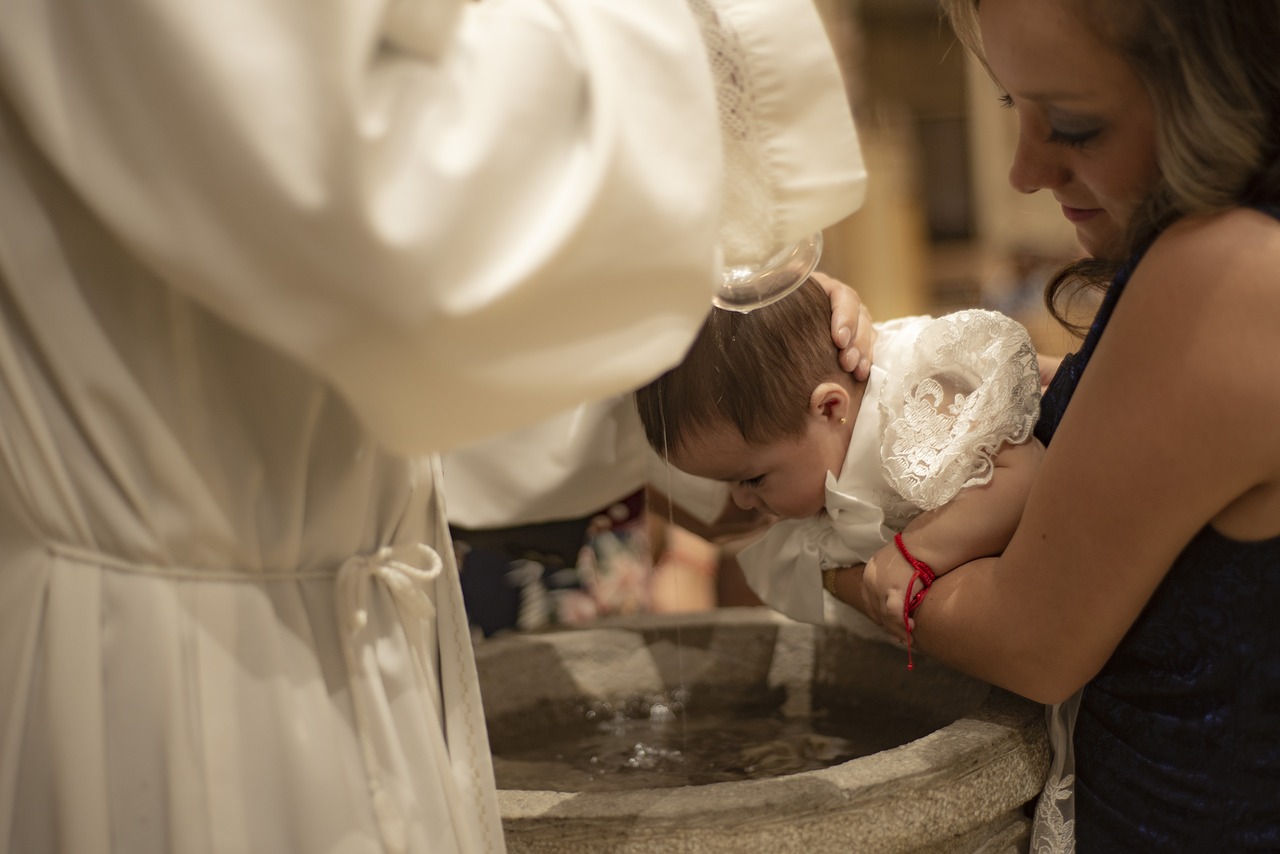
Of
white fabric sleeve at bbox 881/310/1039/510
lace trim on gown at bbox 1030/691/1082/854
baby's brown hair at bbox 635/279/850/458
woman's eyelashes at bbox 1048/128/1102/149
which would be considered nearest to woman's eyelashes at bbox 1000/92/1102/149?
woman's eyelashes at bbox 1048/128/1102/149

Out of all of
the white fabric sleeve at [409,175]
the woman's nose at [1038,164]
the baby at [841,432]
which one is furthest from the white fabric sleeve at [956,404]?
the white fabric sleeve at [409,175]

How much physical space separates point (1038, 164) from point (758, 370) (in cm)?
58

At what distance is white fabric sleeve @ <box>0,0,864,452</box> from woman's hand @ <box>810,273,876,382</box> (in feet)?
3.19

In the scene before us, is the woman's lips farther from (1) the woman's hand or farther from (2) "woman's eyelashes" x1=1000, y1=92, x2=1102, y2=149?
(1) the woman's hand

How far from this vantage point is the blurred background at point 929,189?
7.37m

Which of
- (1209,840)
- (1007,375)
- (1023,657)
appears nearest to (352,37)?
(1023,657)

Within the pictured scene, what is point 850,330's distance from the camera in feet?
6.50

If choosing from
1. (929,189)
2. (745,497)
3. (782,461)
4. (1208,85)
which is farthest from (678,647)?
(929,189)

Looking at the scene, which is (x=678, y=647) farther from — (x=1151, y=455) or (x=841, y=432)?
(x=1151, y=455)

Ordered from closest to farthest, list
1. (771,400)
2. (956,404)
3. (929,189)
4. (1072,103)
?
(1072,103) < (956,404) < (771,400) < (929,189)

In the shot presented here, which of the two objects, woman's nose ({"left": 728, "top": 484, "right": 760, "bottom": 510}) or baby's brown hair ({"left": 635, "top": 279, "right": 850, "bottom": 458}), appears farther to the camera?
woman's nose ({"left": 728, "top": 484, "right": 760, "bottom": 510})

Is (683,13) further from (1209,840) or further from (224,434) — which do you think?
(1209,840)

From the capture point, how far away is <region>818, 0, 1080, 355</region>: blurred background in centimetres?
737

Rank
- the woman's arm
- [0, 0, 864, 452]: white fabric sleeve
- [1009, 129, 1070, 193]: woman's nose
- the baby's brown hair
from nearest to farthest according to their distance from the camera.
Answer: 1. [0, 0, 864, 452]: white fabric sleeve
2. the woman's arm
3. [1009, 129, 1070, 193]: woman's nose
4. the baby's brown hair
